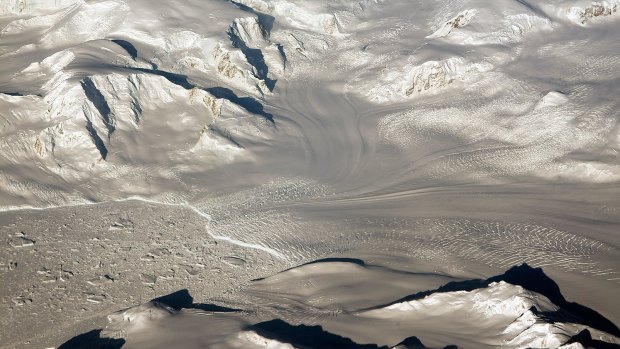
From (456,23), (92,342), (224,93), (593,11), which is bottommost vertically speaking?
(92,342)

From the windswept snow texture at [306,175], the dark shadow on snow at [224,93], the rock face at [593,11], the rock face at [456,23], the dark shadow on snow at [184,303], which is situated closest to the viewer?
the windswept snow texture at [306,175]

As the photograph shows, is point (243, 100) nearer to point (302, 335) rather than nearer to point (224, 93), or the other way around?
point (224, 93)

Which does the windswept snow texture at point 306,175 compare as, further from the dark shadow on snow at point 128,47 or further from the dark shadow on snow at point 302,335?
the dark shadow on snow at point 128,47

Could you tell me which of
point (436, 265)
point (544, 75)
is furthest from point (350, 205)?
point (544, 75)

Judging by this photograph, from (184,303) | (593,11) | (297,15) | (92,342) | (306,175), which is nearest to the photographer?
(92,342)

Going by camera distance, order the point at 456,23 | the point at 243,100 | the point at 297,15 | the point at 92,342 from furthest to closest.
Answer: the point at 297,15
the point at 456,23
the point at 243,100
the point at 92,342

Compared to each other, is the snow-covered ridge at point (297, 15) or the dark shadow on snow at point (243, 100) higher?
the snow-covered ridge at point (297, 15)

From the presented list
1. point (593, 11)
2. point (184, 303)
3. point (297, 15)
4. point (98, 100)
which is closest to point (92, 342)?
point (184, 303)

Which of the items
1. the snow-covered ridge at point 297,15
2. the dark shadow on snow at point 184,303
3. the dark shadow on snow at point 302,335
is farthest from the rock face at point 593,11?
the dark shadow on snow at point 184,303

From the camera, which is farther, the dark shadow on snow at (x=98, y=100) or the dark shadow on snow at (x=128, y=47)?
the dark shadow on snow at (x=128, y=47)

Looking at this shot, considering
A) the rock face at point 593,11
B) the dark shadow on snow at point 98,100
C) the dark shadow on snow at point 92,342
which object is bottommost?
the dark shadow on snow at point 92,342
